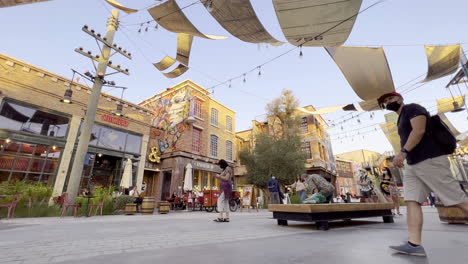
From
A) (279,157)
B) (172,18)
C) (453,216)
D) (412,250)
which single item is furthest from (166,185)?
(412,250)

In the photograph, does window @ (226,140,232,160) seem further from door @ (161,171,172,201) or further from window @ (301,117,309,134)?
window @ (301,117,309,134)

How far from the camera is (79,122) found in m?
11.9

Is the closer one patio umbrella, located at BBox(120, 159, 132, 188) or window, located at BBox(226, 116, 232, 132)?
patio umbrella, located at BBox(120, 159, 132, 188)

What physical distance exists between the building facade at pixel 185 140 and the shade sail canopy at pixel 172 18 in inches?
441

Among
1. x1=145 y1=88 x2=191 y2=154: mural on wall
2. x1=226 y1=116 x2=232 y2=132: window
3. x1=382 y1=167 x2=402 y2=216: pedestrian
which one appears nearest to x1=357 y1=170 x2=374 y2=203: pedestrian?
x1=382 y1=167 x2=402 y2=216: pedestrian

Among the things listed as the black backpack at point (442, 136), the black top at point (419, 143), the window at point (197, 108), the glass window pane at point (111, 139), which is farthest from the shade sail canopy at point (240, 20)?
the window at point (197, 108)

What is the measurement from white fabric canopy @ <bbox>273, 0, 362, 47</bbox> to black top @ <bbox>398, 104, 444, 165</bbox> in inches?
102

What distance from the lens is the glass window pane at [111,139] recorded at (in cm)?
1271

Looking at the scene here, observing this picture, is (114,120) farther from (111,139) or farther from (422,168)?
(422,168)

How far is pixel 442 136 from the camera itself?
1.97 meters

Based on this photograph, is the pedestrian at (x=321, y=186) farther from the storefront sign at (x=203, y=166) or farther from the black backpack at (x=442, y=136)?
the storefront sign at (x=203, y=166)

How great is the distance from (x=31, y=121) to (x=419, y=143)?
15089 millimetres

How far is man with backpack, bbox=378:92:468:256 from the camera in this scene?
1818mm

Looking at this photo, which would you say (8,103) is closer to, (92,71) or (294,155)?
(92,71)
